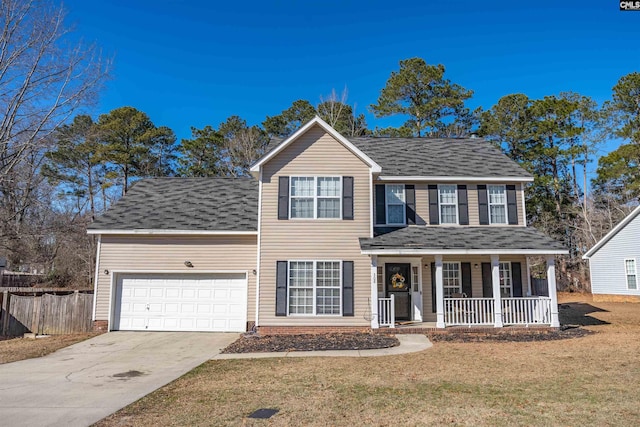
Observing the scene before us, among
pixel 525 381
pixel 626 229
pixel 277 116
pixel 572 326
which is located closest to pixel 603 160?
pixel 626 229

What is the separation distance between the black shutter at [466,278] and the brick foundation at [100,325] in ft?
42.8

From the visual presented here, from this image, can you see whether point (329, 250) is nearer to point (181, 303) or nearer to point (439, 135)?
point (181, 303)

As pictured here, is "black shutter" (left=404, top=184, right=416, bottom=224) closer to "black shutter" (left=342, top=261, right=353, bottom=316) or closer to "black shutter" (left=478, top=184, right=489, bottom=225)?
"black shutter" (left=478, top=184, right=489, bottom=225)

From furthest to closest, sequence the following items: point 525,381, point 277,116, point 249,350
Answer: point 277,116 → point 249,350 → point 525,381

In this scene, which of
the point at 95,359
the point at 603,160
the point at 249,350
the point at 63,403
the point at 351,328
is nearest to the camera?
the point at 63,403

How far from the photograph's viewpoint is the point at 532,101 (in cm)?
3428

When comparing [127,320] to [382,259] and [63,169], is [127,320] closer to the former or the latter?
[382,259]

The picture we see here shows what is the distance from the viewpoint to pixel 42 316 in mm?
15148

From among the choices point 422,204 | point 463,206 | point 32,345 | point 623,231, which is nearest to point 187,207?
point 32,345

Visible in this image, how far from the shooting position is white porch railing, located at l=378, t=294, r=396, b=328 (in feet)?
45.3

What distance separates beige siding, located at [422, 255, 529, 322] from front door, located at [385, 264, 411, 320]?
613mm

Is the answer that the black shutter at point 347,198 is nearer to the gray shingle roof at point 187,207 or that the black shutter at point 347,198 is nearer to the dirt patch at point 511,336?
the gray shingle roof at point 187,207

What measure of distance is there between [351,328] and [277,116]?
25.2 m

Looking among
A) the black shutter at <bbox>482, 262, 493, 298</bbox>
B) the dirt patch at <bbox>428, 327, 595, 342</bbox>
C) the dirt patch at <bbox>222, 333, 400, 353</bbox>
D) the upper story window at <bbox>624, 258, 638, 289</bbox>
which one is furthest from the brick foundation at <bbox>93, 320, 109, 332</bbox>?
the upper story window at <bbox>624, 258, 638, 289</bbox>
